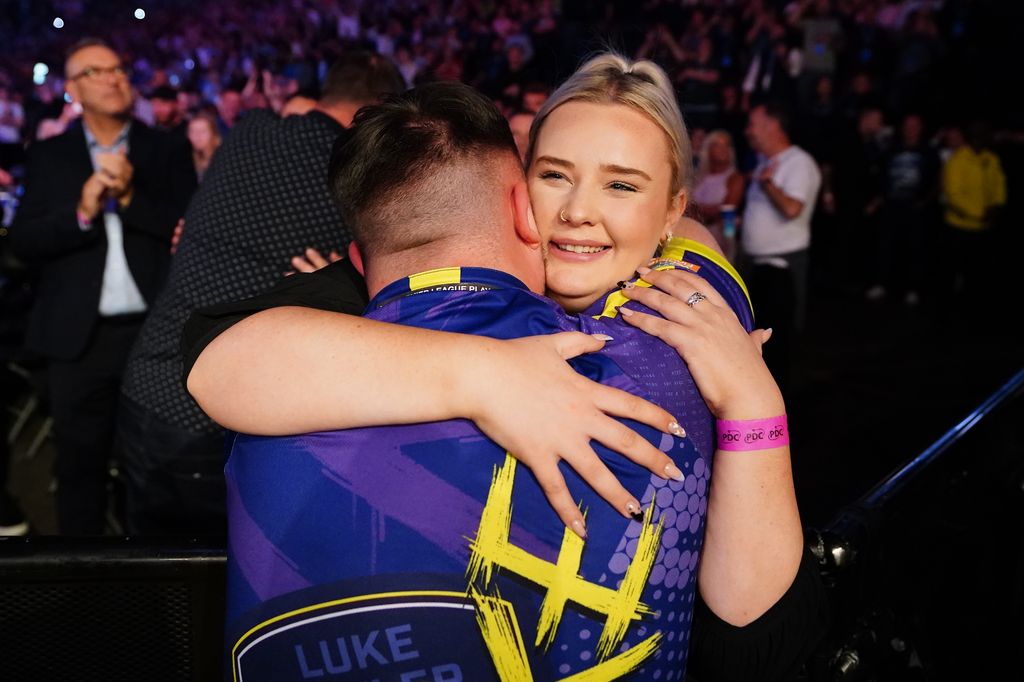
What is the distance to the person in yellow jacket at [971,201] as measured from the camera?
30.4 ft

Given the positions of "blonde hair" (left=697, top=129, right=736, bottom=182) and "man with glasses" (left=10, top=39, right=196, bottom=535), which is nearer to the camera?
"man with glasses" (left=10, top=39, right=196, bottom=535)

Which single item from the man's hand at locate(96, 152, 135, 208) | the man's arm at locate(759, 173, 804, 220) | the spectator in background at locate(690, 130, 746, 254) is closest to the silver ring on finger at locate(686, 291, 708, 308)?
the man's hand at locate(96, 152, 135, 208)

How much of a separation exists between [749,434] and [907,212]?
9.92 m

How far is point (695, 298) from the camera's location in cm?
146

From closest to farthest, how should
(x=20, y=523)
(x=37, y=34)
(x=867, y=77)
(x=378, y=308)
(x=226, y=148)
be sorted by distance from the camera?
1. (x=378, y=308)
2. (x=226, y=148)
3. (x=20, y=523)
4. (x=867, y=77)
5. (x=37, y=34)

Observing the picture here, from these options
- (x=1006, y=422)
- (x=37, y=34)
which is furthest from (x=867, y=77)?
(x=37, y=34)

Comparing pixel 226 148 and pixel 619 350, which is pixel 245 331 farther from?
pixel 226 148

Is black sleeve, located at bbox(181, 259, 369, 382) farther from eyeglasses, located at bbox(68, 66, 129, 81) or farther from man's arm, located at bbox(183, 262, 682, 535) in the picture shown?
eyeglasses, located at bbox(68, 66, 129, 81)

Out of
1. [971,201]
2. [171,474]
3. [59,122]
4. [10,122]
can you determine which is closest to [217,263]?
[171,474]

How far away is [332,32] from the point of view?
57.2 feet

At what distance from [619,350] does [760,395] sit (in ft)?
0.77

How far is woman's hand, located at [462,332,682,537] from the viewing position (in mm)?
1159

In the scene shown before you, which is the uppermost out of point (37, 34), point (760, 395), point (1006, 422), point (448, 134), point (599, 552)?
point (448, 134)

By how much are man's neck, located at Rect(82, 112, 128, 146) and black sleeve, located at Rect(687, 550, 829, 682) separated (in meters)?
3.21
